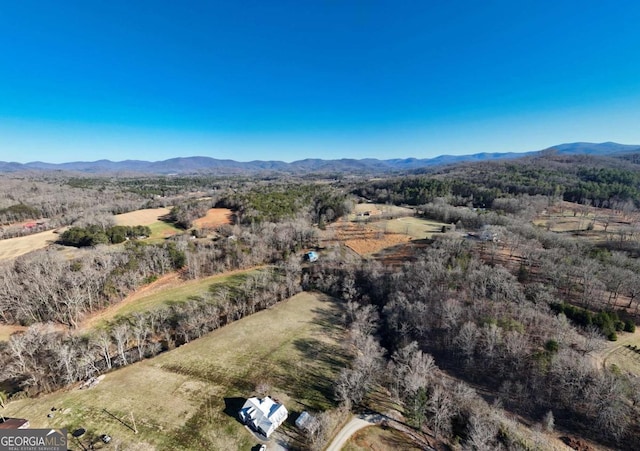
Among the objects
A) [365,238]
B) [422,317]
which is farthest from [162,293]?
[365,238]

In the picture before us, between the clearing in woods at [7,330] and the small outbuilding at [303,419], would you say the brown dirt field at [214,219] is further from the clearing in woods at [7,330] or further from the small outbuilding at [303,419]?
the small outbuilding at [303,419]

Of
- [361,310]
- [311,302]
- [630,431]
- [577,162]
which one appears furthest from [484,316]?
[577,162]

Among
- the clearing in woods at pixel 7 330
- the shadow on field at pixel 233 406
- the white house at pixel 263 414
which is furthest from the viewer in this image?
the clearing in woods at pixel 7 330

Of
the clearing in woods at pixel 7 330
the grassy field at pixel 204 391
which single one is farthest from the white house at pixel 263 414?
the clearing in woods at pixel 7 330

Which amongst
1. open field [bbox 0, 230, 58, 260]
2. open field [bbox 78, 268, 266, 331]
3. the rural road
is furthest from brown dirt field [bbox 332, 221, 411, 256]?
open field [bbox 0, 230, 58, 260]

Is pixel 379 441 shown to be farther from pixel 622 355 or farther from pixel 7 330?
pixel 7 330

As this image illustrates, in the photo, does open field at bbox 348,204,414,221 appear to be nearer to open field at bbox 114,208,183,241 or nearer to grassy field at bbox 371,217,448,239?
grassy field at bbox 371,217,448,239

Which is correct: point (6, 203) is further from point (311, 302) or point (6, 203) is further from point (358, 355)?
point (358, 355)
